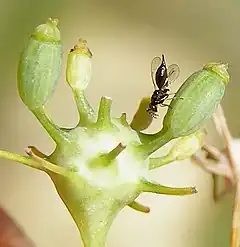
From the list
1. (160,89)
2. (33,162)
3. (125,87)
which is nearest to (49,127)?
(33,162)

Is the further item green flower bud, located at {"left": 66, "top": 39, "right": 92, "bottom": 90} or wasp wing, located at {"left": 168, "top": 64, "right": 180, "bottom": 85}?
wasp wing, located at {"left": 168, "top": 64, "right": 180, "bottom": 85}

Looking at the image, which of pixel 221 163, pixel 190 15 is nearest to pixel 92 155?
pixel 221 163

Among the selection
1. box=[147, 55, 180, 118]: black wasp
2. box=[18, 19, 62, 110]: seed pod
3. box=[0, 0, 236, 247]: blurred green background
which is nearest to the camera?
box=[18, 19, 62, 110]: seed pod

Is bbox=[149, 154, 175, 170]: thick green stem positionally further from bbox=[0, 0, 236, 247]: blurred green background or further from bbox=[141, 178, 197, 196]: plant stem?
bbox=[0, 0, 236, 247]: blurred green background

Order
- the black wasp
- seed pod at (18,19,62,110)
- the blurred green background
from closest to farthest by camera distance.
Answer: seed pod at (18,19,62,110), the black wasp, the blurred green background

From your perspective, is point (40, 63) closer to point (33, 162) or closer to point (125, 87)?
point (33, 162)

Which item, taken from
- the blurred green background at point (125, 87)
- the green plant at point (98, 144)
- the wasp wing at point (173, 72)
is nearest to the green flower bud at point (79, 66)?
the green plant at point (98, 144)

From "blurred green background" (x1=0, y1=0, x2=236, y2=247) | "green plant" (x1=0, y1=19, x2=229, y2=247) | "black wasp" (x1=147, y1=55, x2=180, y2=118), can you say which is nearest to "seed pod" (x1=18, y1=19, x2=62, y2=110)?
"green plant" (x1=0, y1=19, x2=229, y2=247)

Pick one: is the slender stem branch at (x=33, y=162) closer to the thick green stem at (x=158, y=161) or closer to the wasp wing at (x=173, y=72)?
the thick green stem at (x=158, y=161)
